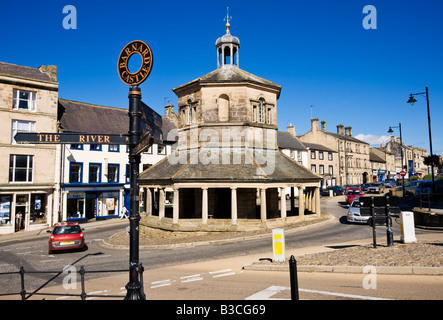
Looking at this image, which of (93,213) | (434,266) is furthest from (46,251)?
(434,266)

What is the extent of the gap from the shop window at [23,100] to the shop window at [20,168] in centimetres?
456

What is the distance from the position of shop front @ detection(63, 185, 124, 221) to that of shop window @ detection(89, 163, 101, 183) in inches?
33.5

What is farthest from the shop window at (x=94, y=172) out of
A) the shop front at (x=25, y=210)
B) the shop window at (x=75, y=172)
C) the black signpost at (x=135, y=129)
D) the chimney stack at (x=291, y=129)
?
the chimney stack at (x=291, y=129)

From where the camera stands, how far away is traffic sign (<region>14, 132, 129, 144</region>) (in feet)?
20.4

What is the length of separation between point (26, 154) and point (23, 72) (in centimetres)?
843

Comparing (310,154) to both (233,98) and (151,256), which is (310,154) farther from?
(151,256)

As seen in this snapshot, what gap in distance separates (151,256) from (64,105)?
26.0 metres

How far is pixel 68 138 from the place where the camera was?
251 inches

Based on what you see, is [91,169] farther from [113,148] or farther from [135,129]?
→ [135,129]

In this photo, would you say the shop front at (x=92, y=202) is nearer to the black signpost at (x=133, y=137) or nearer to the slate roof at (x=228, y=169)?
the slate roof at (x=228, y=169)

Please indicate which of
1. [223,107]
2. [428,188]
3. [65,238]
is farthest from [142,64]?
[428,188]

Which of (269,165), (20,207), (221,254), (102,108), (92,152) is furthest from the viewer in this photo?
(102,108)

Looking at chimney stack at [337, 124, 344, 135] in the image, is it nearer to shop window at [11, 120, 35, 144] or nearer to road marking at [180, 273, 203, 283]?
shop window at [11, 120, 35, 144]

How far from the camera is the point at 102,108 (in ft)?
126
